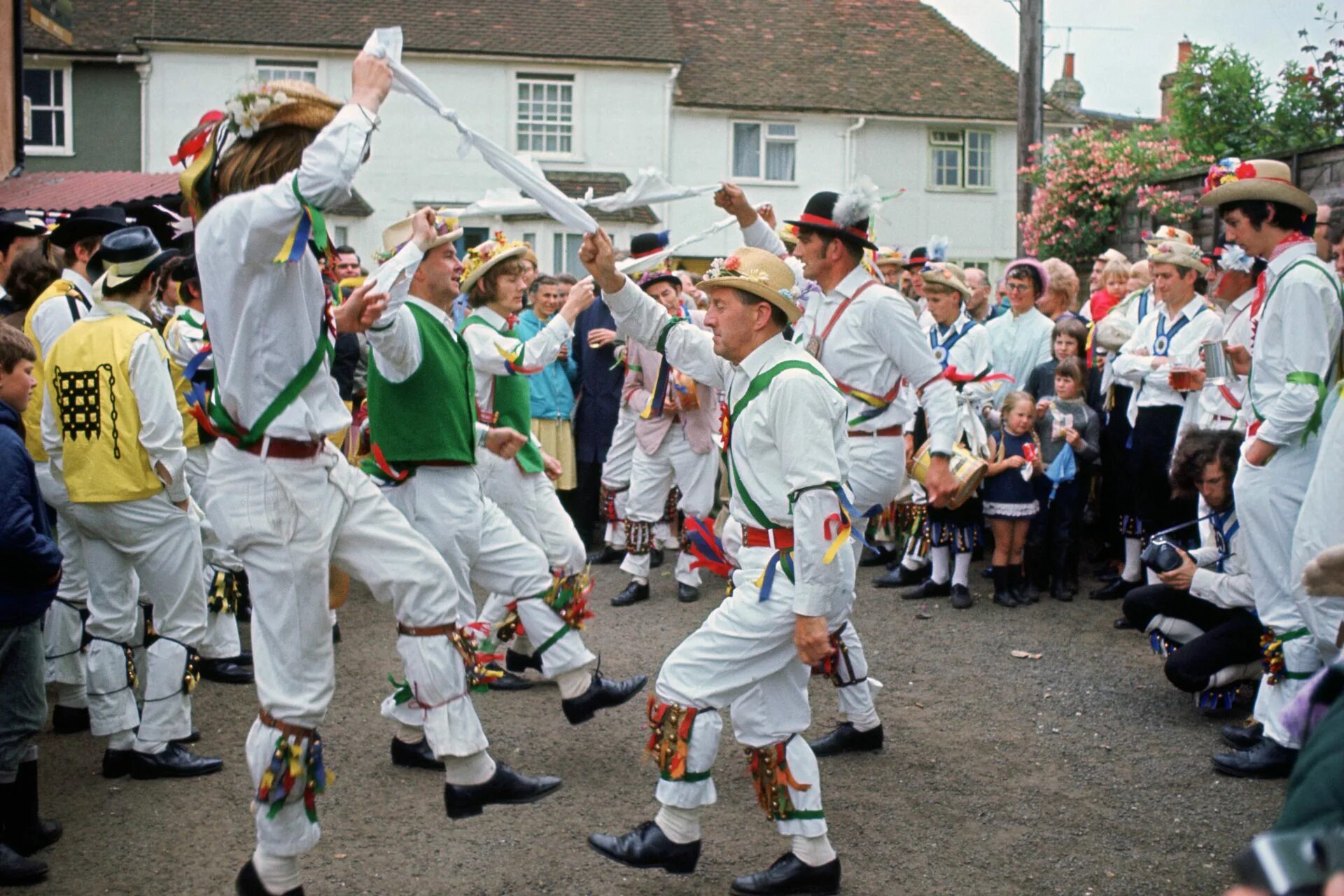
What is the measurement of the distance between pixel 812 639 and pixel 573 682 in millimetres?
1883

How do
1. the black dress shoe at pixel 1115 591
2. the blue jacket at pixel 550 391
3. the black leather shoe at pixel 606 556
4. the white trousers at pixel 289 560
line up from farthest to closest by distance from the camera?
the blue jacket at pixel 550 391 < the black leather shoe at pixel 606 556 < the black dress shoe at pixel 1115 591 < the white trousers at pixel 289 560

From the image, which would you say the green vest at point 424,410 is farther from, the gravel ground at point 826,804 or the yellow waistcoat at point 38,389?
the yellow waistcoat at point 38,389

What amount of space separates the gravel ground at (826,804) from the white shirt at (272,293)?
1710 millimetres

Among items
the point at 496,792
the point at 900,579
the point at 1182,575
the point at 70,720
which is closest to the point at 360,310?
the point at 496,792

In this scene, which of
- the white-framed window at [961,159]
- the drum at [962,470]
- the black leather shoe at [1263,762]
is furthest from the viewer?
the white-framed window at [961,159]

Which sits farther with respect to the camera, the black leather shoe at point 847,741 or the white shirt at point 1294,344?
the black leather shoe at point 847,741

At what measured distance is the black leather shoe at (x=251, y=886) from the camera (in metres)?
3.90

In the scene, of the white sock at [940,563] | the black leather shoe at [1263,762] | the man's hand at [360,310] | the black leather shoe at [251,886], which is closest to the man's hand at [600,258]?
the man's hand at [360,310]

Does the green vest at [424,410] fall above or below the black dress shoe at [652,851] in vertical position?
above

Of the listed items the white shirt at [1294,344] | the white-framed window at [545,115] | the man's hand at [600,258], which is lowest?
the white shirt at [1294,344]

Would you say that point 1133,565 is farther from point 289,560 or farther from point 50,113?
point 50,113

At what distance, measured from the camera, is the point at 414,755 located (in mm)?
5594

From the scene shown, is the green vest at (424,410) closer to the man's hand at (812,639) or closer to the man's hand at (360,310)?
the man's hand at (360,310)

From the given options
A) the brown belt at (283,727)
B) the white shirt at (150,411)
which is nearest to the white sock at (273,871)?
the brown belt at (283,727)
